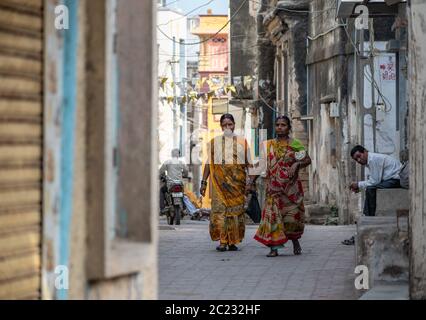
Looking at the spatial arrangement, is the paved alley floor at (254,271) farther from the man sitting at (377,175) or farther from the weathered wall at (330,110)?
the weathered wall at (330,110)

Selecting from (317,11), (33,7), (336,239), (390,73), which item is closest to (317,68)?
(317,11)

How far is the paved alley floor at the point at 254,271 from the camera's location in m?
11.0

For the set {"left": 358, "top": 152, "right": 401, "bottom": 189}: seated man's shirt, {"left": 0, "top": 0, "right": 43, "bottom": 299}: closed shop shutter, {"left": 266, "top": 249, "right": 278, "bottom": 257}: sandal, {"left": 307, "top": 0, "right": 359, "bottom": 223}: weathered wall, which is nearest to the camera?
{"left": 0, "top": 0, "right": 43, "bottom": 299}: closed shop shutter

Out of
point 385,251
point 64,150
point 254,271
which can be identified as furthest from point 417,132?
point 254,271

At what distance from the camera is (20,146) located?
589 cm

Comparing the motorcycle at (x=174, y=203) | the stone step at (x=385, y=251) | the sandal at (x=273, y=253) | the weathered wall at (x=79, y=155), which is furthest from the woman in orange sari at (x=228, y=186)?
the weathered wall at (x=79, y=155)

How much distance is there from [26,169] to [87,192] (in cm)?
35

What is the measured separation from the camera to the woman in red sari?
15.0 metres

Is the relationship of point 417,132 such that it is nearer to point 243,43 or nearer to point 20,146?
point 20,146

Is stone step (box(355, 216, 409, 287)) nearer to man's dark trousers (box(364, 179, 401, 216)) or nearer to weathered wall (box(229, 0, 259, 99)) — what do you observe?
man's dark trousers (box(364, 179, 401, 216))

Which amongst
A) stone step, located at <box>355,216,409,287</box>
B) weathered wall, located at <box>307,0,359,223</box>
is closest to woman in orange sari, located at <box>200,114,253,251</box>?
stone step, located at <box>355,216,409,287</box>

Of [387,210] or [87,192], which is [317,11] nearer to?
[387,210]

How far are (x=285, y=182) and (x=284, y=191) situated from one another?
0.37 feet

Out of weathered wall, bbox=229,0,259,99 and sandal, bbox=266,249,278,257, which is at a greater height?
weathered wall, bbox=229,0,259,99
